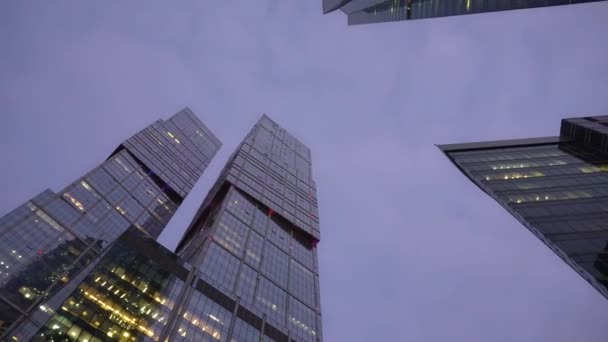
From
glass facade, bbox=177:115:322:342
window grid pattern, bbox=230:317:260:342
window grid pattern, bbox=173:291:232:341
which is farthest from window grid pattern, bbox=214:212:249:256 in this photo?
window grid pattern, bbox=230:317:260:342

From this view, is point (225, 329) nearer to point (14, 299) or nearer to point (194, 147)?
point (14, 299)

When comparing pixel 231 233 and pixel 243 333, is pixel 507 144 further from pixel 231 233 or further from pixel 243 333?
pixel 231 233

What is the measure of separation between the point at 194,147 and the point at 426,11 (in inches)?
6126

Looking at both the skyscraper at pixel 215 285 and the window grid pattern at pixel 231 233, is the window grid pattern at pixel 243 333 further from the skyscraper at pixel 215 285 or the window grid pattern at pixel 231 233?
the window grid pattern at pixel 231 233

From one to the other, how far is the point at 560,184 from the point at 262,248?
223 feet

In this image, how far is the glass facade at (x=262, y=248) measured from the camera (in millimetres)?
76062

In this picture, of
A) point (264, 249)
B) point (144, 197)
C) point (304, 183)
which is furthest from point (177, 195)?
point (264, 249)

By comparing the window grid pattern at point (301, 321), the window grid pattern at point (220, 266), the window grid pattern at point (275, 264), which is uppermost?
the window grid pattern at point (275, 264)

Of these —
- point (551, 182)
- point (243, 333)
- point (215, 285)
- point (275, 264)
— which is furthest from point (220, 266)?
point (551, 182)

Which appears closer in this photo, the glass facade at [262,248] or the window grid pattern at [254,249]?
the glass facade at [262,248]

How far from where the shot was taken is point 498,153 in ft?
197

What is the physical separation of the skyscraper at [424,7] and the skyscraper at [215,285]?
2068 inches

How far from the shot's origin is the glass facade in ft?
250

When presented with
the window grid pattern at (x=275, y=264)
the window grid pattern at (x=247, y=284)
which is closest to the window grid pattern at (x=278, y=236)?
the window grid pattern at (x=275, y=264)
